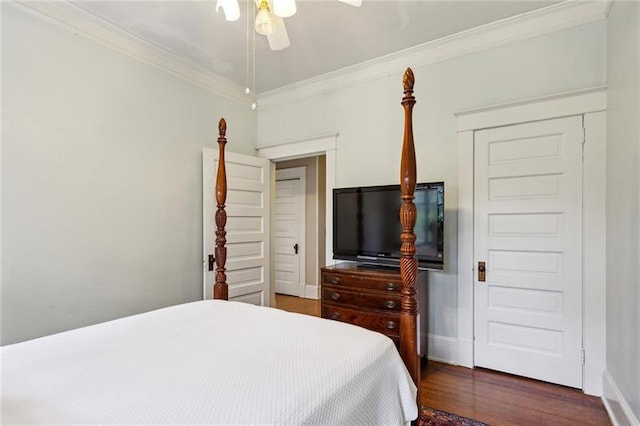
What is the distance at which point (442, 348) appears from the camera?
292 cm

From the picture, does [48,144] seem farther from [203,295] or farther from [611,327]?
[611,327]

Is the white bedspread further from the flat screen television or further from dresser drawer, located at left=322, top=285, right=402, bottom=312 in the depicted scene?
the flat screen television

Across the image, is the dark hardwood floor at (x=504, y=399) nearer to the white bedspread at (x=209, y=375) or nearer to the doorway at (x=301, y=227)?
the white bedspread at (x=209, y=375)

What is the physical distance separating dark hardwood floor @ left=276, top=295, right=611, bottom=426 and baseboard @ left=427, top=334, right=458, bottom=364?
9cm

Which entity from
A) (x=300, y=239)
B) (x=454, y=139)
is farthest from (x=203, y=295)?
(x=454, y=139)

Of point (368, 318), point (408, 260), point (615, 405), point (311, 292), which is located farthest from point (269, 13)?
point (311, 292)

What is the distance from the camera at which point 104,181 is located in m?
2.61

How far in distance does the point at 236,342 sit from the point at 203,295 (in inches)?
81.7

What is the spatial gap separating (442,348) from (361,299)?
931 mm

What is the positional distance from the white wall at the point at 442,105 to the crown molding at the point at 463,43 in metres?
0.05

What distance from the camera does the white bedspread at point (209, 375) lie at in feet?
2.91

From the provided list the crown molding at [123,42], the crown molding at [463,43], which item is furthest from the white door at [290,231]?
the crown molding at [123,42]

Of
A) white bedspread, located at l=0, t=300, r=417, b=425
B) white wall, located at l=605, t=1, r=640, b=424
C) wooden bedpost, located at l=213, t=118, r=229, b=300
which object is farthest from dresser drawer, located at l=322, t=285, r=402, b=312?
white wall, located at l=605, t=1, r=640, b=424

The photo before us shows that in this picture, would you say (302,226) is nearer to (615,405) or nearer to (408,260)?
(408,260)
